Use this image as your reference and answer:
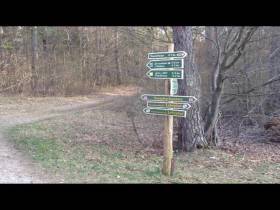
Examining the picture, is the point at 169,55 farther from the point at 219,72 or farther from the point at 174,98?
the point at 219,72

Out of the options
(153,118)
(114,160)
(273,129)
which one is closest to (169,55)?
(114,160)

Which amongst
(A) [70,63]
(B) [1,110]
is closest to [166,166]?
(B) [1,110]

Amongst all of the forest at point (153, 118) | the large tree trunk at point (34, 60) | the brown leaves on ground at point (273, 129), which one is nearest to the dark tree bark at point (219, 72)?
the forest at point (153, 118)

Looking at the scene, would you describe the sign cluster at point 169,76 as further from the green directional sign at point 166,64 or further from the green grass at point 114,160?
the green grass at point 114,160

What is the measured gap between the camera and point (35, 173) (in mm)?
8469

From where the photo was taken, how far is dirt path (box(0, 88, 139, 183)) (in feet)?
Result: 26.6

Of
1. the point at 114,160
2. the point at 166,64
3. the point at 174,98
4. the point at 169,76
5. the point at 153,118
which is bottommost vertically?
the point at 114,160

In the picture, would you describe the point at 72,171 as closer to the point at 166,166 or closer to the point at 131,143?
the point at 166,166

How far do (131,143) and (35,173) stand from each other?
4.82 meters

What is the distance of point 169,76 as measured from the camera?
8.16 meters

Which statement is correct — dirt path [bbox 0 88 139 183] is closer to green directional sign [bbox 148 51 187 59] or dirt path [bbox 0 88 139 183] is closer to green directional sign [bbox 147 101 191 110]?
green directional sign [bbox 147 101 191 110]

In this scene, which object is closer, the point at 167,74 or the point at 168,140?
the point at 167,74

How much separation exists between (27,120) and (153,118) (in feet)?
17.0

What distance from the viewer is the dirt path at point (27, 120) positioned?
8.11 meters
